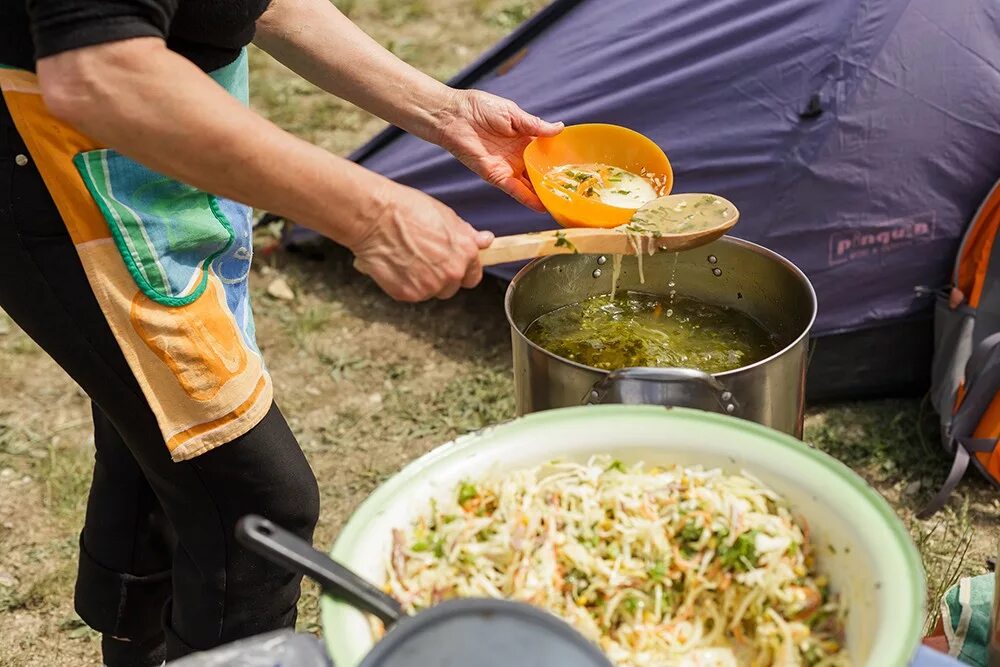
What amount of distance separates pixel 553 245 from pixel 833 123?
5.03 ft

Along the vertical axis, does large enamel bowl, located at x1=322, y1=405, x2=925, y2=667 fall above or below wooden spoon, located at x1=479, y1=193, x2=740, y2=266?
below

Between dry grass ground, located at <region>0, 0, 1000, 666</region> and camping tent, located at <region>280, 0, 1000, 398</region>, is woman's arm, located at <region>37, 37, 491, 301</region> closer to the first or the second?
dry grass ground, located at <region>0, 0, 1000, 666</region>

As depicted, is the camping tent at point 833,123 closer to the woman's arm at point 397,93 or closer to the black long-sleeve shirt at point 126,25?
the woman's arm at point 397,93

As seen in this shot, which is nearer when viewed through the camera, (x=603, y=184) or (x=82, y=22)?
(x=82, y=22)

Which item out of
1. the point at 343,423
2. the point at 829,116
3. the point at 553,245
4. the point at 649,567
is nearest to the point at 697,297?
the point at 553,245

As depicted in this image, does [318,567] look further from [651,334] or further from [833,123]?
[833,123]

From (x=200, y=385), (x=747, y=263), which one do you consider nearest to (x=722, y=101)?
(x=747, y=263)

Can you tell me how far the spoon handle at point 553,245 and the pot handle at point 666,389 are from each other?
241 mm

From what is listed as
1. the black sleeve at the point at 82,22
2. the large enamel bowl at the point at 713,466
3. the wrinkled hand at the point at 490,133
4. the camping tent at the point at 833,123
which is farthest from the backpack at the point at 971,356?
the black sleeve at the point at 82,22

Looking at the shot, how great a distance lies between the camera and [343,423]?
3543 millimetres

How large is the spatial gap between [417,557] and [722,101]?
2202 millimetres

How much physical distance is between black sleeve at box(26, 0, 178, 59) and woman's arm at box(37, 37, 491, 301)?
A: 1cm

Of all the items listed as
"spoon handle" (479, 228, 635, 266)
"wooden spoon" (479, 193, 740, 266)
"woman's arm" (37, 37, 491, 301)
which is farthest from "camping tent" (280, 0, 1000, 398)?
"woman's arm" (37, 37, 491, 301)

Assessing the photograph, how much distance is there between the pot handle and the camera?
5.68 feet
